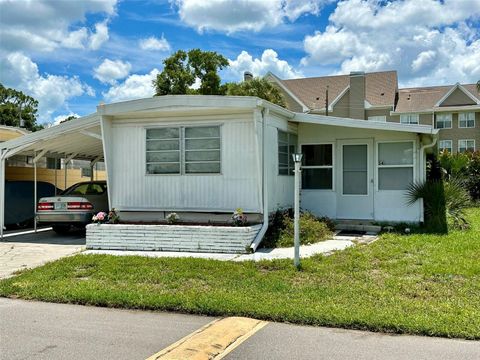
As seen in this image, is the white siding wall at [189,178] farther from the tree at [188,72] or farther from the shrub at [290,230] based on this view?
the tree at [188,72]

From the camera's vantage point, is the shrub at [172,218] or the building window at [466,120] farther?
the building window at [466,120]

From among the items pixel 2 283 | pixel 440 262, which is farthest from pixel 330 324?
pixel 2 283

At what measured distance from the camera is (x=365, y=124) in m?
12.0

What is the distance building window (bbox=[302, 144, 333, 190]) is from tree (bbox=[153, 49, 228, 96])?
67.9ft

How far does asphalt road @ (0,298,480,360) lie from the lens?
4.59 meters

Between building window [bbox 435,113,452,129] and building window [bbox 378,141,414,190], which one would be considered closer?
building window [bbox 378,141,414,190]

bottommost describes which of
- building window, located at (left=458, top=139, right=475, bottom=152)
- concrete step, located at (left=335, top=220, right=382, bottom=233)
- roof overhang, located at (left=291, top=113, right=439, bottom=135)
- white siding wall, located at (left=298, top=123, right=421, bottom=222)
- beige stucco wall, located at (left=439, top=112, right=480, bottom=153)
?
concrete step, located at (left=335, top=220, right=382, bottom=233)

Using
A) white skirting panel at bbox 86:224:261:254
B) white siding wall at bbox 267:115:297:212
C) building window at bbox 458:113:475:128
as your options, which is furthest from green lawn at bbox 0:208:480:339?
building window at bbox 458:113:475:128

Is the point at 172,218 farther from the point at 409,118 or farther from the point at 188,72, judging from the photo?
the point at 409,118

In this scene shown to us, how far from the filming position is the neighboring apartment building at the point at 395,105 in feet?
129

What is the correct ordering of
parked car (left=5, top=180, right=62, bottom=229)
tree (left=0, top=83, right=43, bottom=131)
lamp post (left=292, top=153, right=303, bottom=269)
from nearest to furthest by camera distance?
lamp post (left=292, top=153, right=303, bottom=269) < parked car (left=5, top=180, right=62, bottom=229) < tree (left=0, top=83, right=43, bottom=131)

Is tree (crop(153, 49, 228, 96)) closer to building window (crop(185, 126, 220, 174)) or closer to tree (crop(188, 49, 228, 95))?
tree (crop(188, 49, 228, 95))

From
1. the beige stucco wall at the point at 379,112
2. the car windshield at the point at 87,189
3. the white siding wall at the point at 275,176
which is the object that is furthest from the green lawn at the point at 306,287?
the beige stucco wall at the point at 379,112

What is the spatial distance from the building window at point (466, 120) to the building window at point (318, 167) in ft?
101
